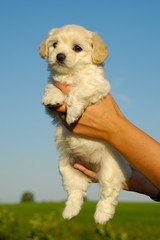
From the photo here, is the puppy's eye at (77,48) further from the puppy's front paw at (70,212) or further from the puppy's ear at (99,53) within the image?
the puppy's front paw at (70,212)

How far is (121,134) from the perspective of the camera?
3621 millimetres

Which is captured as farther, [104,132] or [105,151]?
[105,151]

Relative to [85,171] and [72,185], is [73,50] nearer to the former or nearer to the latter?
[85,171]

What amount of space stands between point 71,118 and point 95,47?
110 cm

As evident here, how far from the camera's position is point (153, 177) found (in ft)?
11.6

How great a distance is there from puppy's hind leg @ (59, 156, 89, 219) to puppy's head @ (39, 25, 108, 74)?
58.5 inches

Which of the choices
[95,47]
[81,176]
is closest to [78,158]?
[81,176]

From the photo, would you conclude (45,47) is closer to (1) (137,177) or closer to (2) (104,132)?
(2) (104,132)

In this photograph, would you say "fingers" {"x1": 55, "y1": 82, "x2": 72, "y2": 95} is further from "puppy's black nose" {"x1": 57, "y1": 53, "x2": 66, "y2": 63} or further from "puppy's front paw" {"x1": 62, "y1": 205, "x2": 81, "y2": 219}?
"puppy's front paw" {"x1": 62, "y1": 205, "x2": 81, "y2": 219}

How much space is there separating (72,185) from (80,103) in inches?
55.0

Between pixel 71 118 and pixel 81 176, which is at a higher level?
pixel 71 118

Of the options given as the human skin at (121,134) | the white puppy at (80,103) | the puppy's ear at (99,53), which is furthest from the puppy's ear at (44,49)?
the puppy's ear at (99,53)

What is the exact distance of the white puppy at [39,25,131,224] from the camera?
4.09 m

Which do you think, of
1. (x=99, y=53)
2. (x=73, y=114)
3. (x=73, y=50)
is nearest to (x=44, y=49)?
(x=73, y=50)
